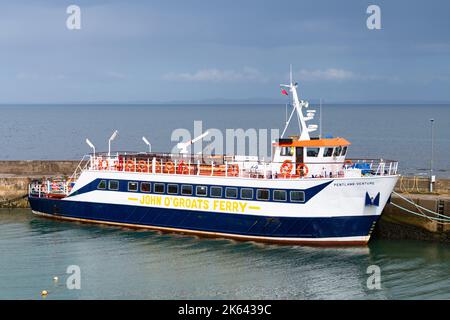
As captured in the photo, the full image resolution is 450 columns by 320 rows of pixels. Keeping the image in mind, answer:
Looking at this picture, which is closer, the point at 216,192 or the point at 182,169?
the point at 216,192

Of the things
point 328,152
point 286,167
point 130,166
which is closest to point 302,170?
point 286,167

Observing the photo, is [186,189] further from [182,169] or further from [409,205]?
[409,205]

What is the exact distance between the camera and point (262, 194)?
3152 cm

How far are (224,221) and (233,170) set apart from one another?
8.43ft

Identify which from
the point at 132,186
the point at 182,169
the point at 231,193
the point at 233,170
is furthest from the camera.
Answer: the point at 132,186

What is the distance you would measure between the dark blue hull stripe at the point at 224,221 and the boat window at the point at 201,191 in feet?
2.96

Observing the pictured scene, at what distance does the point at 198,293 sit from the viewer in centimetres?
2514

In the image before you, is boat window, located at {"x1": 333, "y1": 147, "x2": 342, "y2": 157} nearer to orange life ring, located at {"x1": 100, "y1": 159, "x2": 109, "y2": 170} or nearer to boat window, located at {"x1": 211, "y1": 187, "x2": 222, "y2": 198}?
boat window, located at {"x1": 211, "y1": 187, "x2": 222, "y2": 198}

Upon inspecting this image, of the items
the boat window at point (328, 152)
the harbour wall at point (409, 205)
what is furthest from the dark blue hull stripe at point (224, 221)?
the boat window at point (328, 152)

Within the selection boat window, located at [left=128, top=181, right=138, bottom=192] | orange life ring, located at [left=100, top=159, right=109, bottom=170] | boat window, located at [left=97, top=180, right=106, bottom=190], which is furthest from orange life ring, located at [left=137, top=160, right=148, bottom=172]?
orange life ring, located at [left=100, top=159, right=109, bottom=170]

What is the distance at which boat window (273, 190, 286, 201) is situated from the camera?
31.2 m

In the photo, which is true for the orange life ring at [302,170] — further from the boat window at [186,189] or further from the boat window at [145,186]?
the boat window at [145,186]

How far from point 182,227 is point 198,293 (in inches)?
348

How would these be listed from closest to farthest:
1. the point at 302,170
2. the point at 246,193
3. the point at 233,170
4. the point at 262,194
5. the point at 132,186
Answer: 1. the point at 262,194
2. the point at 302,170
3. the point at 246,193
4. the point at 233,170
5. the point at 132,186
